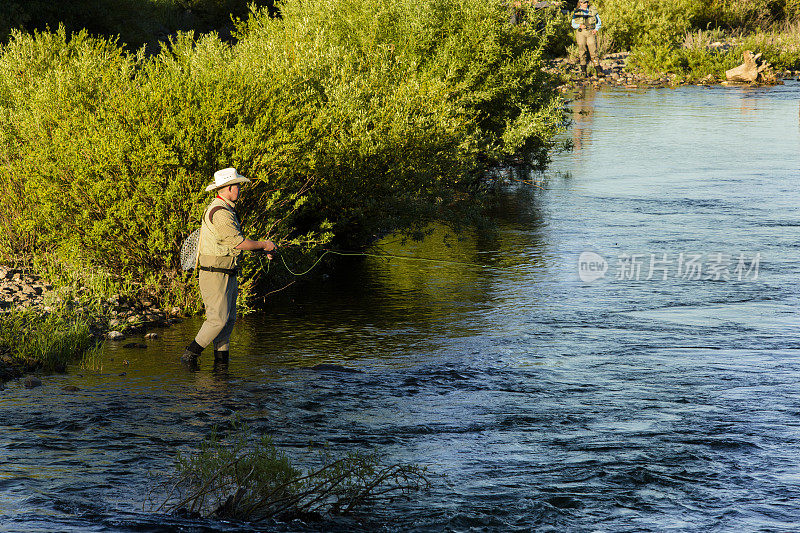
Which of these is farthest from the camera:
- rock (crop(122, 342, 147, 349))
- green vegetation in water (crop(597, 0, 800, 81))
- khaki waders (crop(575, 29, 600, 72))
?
khaki waders (crop(575, 29, 600, 72))

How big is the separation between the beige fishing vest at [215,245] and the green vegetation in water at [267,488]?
9.09 ft

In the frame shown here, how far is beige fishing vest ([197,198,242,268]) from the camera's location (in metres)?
8.51

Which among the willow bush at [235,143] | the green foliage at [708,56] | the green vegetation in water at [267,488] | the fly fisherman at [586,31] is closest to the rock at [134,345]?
the willow bush at [235,143]

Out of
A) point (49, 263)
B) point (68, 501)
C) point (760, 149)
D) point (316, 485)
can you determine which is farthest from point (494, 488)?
point (760, 149)

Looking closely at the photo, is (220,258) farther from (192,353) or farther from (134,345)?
(134,345)

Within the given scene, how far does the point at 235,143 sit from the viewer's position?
10.2m

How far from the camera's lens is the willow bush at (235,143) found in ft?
33.5

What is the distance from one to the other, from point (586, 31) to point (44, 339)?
37.9m

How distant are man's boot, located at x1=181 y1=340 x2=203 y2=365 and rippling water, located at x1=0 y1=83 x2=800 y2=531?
0.13 metres

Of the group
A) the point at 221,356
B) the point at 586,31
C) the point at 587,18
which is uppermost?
the point at 587,18

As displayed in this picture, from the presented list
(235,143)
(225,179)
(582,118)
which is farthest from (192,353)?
(582,118)

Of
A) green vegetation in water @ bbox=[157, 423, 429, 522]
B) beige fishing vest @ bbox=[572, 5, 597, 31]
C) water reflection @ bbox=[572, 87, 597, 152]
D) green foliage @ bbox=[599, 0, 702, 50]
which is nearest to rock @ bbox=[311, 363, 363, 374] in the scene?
green vegetation in water @ bbox=[157, 423, 429, 522]

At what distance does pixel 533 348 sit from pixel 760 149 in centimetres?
1490

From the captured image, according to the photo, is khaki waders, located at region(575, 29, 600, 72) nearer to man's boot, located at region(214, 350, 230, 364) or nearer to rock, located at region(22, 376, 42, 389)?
man's boot, located at region(214, 350, 230, 364)
